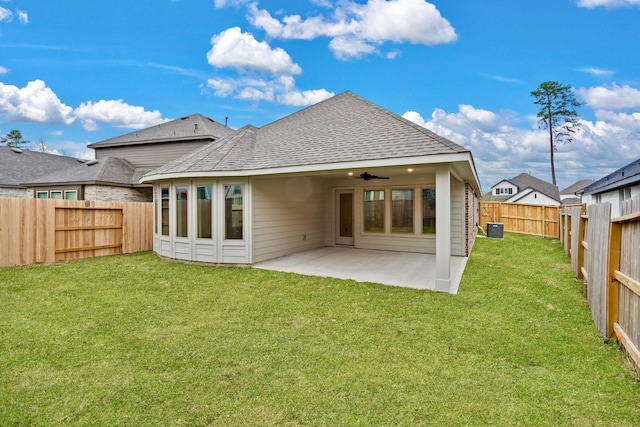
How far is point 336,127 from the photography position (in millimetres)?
8727

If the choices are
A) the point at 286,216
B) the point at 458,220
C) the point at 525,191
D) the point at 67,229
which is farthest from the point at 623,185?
the point at 525,191

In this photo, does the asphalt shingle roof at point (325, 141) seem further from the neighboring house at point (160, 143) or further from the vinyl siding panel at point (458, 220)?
the neighboring house at point (160, 143)

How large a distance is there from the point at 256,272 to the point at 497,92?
21.7 m

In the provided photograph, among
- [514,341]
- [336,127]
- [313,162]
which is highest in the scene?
[336,127]

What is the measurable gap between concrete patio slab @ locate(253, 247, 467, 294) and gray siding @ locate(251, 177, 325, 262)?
1.32 ft

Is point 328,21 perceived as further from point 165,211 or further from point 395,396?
point 395,396

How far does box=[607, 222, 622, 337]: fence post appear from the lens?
3.46 meters

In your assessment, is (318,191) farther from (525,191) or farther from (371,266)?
(525,191)

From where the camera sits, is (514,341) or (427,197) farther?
(427,197)

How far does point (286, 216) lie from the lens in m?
9.32

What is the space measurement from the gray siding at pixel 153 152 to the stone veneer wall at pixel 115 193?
1.85 metres

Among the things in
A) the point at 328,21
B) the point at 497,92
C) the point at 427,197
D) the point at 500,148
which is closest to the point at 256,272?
the point at 427,197

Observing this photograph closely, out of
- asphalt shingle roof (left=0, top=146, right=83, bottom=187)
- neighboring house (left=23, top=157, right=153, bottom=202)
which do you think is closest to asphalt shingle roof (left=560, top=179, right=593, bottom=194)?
neighboring house (left=23, top=157, right=153, bottom=202)

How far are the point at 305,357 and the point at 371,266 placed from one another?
190 inches
